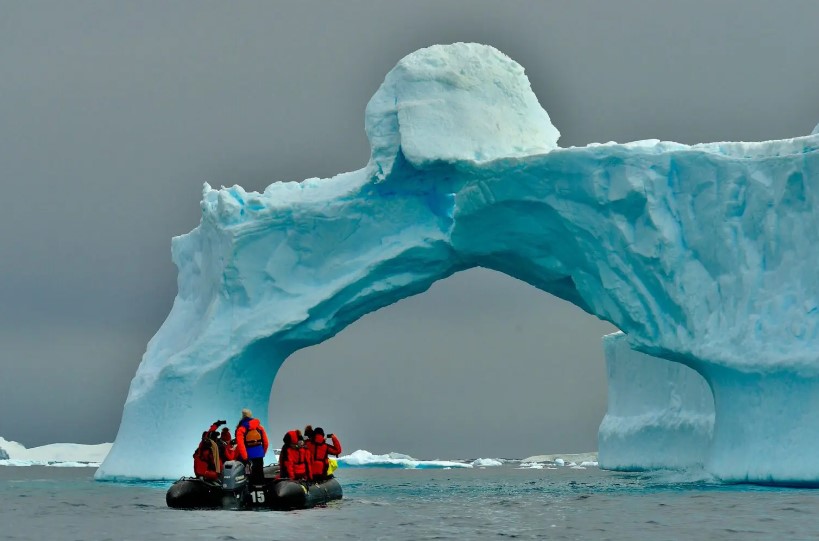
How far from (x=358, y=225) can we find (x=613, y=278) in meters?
4.65

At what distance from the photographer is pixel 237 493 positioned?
17297mm

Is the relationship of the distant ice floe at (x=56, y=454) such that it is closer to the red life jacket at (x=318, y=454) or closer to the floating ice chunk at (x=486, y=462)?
the floating ice chunk at (x=486, y=462)

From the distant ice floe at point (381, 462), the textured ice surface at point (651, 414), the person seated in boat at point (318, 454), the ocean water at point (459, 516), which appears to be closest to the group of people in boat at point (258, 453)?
the person seated in boat at point (318, 454)

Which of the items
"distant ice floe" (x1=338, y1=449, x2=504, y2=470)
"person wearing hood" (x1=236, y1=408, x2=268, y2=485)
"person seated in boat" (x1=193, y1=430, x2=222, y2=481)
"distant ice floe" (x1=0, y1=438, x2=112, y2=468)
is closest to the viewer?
"person wearing hood" (x1=236, y1=408, x2=268, y2=485)

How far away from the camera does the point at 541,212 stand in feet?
74.2

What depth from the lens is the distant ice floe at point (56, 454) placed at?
56.0 metres

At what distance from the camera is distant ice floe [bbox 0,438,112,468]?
56.0 metres

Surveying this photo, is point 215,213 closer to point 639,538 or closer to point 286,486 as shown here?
point 286,486

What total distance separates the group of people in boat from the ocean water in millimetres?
655

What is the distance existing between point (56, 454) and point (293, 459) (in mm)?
41268

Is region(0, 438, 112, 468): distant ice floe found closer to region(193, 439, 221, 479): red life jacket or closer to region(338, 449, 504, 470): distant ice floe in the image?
region(338, 449, 504, 470): distant ice floe

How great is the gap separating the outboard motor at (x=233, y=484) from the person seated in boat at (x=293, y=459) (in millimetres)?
751

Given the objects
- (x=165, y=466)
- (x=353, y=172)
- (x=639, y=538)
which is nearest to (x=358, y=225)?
(x=353, y=172)

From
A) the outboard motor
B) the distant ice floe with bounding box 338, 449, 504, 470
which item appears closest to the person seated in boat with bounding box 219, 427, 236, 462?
the outboard motor
